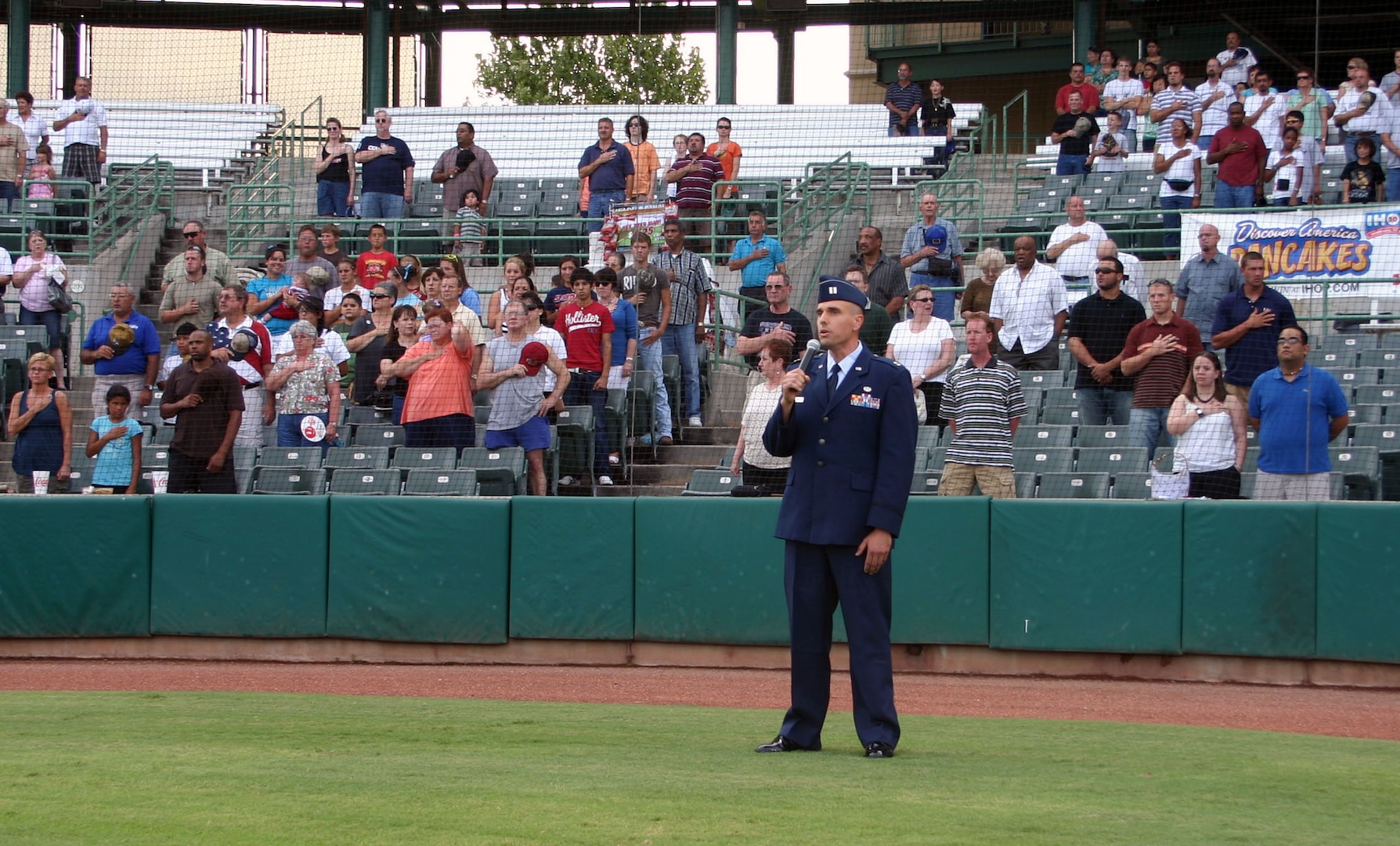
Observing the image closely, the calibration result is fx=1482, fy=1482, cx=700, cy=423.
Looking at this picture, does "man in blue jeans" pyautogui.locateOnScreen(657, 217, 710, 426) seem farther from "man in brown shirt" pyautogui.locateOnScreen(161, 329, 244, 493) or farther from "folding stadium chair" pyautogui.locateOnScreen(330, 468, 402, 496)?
"man in brown shirt" pyautogui.locateOnScreen(161, 329, 244, 493)

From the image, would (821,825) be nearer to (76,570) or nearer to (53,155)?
(76,570)

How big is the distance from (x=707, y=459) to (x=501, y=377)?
7.95 ft

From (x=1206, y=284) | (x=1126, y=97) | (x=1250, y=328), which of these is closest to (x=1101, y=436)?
(x=1250, y=328)

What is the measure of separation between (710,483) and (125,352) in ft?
19.7

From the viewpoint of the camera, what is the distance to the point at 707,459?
13516 millimetres

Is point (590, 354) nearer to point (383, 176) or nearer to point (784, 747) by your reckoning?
point (784, 747)

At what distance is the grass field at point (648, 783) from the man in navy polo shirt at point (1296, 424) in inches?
133

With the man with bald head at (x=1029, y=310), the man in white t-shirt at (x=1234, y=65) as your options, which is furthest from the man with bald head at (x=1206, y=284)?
the man in white t-shirt at (x=1234, y=65)

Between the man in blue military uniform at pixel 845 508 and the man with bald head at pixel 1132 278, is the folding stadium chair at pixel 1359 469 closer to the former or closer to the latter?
the man with bald head at pixel 1132 278

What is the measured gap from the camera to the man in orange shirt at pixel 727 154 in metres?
19.2

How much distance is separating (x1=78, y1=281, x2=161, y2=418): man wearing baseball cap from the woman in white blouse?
6971 millimetres

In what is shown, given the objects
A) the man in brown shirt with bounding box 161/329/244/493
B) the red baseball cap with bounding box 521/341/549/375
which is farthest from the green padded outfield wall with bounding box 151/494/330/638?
the red baseball cap with bounding box 521/341/549/375

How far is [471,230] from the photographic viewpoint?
18.8 m

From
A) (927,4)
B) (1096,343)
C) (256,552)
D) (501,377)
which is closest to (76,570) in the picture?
(256,552)
